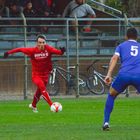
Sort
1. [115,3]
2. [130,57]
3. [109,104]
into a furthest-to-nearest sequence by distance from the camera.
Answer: [115,3]
[109,104]
[130,57]

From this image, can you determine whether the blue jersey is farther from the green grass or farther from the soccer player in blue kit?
the green grass

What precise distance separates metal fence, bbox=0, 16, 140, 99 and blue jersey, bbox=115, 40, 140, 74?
13146 mm

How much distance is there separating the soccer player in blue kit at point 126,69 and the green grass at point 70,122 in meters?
0.78

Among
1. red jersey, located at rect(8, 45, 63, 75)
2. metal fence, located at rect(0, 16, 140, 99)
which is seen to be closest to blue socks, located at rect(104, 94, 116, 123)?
red jersey, located at rect(8, 45, 63, 75)

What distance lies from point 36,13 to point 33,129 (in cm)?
1676

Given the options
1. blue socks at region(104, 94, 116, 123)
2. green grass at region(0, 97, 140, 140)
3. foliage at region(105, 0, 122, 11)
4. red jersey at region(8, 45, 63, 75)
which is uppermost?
foliage at region(105, 0, 122, 11)

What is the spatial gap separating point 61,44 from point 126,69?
1477 cm

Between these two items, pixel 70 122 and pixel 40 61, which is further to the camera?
pixel 40 61

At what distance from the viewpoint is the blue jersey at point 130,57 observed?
15367 millimetres

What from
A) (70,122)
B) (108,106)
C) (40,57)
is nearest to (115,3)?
(40,57)

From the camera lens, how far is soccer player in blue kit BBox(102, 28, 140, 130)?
15.2 meters

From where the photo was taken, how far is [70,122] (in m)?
17.8

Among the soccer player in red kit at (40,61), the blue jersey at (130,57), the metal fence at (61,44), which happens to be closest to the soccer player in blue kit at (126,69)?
the blue jersey at (130,57)

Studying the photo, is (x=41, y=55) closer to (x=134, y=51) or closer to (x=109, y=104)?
(x=109, y=104)
